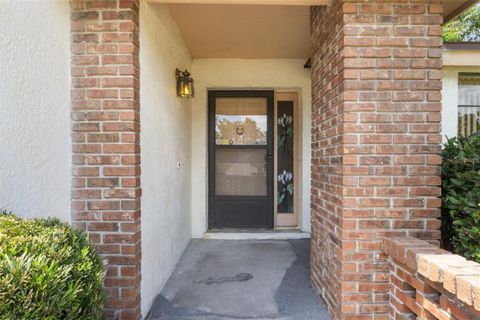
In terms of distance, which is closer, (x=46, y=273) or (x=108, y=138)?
(x=46, y=273)

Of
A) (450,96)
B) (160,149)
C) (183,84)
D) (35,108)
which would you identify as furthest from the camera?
(450,96)

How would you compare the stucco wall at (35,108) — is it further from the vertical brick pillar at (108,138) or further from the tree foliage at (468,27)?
the tree foliage at (468,27)

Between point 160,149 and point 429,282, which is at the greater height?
point 160,149

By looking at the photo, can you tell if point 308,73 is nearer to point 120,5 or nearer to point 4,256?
point 120,5

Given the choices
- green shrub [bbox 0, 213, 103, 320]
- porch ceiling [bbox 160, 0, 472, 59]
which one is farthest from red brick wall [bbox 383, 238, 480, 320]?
porch ceiling [bbox 160, 0, 472, 59]

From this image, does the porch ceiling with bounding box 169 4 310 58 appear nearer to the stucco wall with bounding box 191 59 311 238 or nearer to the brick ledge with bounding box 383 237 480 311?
the stucco wall with bounding box 191 59 311 238

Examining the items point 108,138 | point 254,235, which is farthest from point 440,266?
point 254,235

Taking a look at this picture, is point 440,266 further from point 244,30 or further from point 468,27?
point 468,27

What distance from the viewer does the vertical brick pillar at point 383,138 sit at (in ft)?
6.63

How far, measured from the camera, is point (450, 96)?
14.8ft

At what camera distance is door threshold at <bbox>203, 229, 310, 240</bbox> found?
4.29 m

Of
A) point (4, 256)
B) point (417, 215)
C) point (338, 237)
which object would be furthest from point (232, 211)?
point (4, 256)

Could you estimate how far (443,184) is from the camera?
2.21 meters

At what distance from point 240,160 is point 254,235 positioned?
1137 mm
